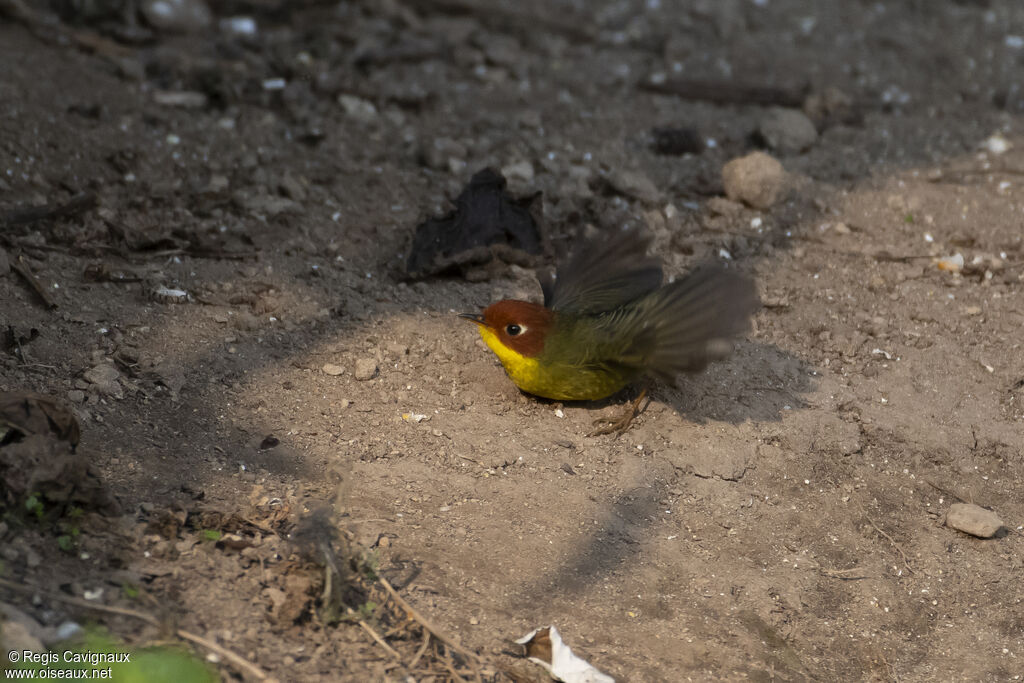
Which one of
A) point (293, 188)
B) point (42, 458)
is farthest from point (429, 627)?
point (293, 188)

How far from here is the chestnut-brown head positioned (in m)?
4.23

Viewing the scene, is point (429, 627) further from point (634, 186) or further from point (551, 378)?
point (634, 186)

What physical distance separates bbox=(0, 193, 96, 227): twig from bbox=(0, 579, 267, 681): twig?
2.61m

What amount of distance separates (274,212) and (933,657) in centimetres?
410

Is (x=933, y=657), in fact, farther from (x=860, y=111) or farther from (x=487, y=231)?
(x=860, y=111)

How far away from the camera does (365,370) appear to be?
4473 millimetres

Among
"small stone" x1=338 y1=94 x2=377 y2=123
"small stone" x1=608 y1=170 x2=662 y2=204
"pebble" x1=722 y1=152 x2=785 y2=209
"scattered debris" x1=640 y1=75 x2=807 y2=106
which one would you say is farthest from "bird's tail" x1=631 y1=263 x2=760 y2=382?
"scattered debris" x1=640 y1=75 x2=807 y2=106

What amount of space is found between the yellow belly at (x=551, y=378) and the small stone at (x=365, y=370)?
56 cm

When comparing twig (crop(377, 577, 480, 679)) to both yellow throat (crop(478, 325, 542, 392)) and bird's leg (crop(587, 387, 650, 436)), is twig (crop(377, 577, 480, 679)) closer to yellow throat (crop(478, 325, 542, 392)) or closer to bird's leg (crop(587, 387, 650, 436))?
yellow throat (crop(478, 325, 542, 392))

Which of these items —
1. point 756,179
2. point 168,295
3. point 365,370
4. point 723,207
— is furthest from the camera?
point 723,207

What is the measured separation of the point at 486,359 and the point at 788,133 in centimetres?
337

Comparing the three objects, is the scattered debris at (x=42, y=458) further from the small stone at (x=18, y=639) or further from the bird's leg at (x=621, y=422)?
the bird's leg at (x=621, y=422)

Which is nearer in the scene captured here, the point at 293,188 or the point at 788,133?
the point at 293,188

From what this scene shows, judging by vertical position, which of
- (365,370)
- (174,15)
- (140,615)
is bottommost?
(365,370)
